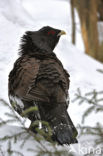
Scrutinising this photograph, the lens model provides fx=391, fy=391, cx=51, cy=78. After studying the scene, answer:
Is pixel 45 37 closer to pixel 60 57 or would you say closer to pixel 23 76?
pixel 23 76

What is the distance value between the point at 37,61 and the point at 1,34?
12.2 feet

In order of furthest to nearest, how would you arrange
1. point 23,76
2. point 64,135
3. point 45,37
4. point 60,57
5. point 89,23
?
point 89,23 → point 60,57 → point 45,37 → point 23,76 → point 64,135

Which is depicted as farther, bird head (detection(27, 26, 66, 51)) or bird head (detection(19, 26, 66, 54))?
bird head (detection(27, 26, 66, 51))

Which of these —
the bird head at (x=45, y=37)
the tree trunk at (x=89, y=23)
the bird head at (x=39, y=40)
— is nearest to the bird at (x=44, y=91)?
the bird head at (x=39, y=40)

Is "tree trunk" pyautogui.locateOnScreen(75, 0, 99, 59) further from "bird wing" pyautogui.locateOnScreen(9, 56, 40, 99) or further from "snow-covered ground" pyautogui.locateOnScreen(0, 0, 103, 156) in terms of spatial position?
"bird wing" pyautogui.locateOnScreen(9, 56, 40, 99)

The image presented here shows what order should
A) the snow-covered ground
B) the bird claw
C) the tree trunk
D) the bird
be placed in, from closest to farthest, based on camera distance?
the bird claw
the bird
the snow-covered ground
the tree trunk

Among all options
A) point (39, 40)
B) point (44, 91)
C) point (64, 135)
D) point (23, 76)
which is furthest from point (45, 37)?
point (64, 135)

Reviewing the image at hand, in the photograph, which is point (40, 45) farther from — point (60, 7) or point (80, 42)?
point (60, 7)

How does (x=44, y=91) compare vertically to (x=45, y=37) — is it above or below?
below

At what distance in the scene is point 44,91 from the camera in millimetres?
3986

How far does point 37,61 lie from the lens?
177 inches

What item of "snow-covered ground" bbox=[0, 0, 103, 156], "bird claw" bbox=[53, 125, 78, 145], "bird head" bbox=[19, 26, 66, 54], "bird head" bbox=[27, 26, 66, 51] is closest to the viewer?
"bird claw" bbox=[53, 125, 78, 145]

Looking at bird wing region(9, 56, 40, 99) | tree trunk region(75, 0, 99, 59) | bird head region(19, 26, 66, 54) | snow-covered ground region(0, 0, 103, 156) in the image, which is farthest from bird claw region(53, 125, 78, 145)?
tree trunk region(75, 0, 99, 59)

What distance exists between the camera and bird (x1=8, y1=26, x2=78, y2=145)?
3.80m
